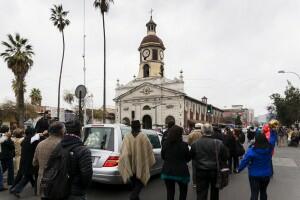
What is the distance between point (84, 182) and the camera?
167 inches

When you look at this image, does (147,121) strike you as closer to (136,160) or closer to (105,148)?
(105,148)

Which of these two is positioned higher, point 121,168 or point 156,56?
point 156,56

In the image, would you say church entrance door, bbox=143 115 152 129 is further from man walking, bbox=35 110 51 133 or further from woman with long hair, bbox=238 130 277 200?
woman with long hair, bbox=238 130 277 200

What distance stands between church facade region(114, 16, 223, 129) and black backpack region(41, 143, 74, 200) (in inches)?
2958


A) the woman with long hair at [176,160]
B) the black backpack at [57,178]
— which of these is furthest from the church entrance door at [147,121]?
the black backpack at [57,178]

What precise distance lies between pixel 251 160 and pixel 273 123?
303 cm

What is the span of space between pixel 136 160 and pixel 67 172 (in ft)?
Result: 9.05

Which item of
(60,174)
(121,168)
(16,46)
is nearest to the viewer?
(60,174)

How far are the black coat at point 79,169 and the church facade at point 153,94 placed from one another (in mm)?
74995

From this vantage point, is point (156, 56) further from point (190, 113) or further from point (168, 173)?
point (168, 173)

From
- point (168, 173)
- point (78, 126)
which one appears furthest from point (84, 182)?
point (168, 173)

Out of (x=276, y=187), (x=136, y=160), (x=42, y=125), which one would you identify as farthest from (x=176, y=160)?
(x=42, y=125)

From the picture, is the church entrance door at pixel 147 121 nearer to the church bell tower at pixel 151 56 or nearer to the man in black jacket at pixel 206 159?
the church bell tower at pixel 151 56

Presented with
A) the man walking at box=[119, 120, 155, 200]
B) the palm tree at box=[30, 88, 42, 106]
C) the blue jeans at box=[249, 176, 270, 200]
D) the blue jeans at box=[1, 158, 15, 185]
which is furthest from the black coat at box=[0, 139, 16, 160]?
the palm tree at box=[30, 88, 42, 106]
